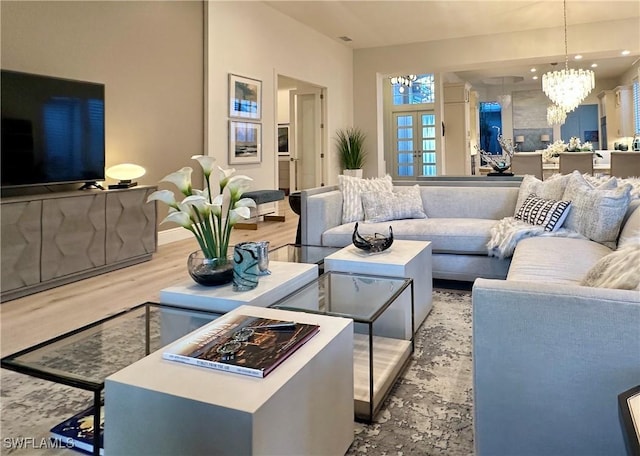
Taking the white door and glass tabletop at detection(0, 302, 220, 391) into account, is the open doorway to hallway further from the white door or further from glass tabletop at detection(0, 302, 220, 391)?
glass tabletop at detection(0, 302, 220, 391)

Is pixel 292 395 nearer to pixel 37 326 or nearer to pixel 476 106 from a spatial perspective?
pixel 37 326

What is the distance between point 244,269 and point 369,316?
0.58 meters

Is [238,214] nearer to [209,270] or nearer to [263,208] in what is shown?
[209,270]

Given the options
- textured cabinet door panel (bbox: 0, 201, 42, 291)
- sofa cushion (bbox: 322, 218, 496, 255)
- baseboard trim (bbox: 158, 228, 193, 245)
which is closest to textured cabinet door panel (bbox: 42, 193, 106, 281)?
textured cabinet door panel (bbox: 0, 201, 42, 291)

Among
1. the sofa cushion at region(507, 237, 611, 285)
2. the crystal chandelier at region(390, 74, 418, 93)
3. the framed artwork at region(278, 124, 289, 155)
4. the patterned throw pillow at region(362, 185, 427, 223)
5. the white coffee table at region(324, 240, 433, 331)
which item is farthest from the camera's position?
the framed artwork at region(278, 124, 289, 155)

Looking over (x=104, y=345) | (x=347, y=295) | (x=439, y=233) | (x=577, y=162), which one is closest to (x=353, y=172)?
(x=577, y=162)

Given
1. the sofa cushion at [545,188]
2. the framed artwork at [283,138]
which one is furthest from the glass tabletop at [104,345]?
the framed artwork at [283,138]

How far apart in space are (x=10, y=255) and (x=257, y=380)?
9.52ft

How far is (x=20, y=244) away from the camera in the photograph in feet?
10.6

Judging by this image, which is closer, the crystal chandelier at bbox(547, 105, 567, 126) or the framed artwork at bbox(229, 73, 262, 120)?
the framed artwork at bbox(229, 73, 262, 120)

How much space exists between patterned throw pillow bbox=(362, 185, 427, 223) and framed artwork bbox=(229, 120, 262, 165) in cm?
257

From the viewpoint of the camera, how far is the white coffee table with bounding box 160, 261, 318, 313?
184 cm

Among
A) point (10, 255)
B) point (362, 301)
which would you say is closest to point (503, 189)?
point (362, 301)

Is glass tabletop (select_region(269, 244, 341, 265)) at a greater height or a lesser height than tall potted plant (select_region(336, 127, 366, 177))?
lesser
